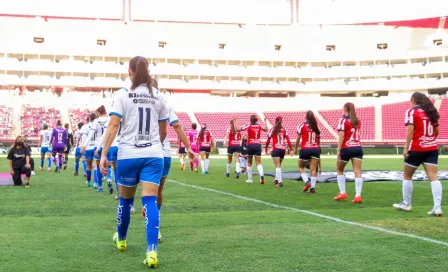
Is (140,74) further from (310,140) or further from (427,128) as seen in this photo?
(310,140)

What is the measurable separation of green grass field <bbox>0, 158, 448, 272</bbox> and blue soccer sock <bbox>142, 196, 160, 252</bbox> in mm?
248

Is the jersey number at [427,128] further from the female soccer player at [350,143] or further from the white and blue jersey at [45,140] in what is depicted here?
the white and blue jersey at [45,140]

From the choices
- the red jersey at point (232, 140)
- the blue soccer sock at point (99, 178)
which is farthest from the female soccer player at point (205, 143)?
the blue soccer sock at point (99, 178)

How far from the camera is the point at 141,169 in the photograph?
5590mm

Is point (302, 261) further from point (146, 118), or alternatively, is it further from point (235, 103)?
point (235, 103)

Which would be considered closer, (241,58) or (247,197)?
(247,197)

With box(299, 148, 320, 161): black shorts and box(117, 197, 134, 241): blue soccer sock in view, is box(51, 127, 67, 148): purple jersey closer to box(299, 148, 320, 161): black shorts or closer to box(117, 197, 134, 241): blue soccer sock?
box(299, 148, 320, 161): black shorts

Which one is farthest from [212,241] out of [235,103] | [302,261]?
[235,103]

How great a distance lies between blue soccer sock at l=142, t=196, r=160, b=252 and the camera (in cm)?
538

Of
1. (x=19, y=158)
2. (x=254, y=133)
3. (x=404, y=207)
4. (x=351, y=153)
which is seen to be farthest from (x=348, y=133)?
(x=19, y=158)

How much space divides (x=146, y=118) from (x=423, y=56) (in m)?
63.7

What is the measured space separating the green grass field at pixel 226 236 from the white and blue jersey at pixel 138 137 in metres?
0.95

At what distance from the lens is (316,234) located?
284 inches

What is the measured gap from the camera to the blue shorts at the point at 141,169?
18.2 ft
